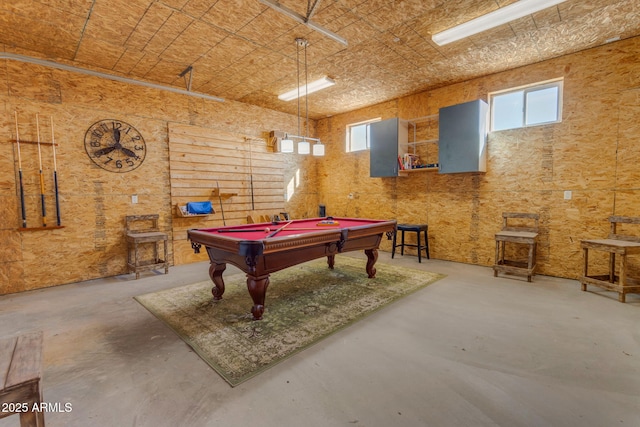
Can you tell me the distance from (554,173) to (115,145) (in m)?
6.71

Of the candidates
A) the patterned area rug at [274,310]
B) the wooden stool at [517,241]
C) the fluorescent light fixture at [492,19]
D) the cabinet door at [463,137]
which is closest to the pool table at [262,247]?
the patterned area rug at [274,310]

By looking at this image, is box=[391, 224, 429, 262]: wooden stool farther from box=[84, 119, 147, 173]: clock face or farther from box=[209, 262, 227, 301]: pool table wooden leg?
box=[84, 119, 147, 173]: clock face

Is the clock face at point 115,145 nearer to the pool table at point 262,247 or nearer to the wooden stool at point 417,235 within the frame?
the pool table at point 262,247

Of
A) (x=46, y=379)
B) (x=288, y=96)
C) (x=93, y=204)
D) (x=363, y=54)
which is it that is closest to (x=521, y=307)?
(x=363, y=54)

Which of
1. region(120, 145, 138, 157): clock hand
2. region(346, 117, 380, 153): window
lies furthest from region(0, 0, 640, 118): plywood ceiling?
region(346, 117, 380, 153): window

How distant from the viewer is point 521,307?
10.3ft

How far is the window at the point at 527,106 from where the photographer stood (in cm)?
428

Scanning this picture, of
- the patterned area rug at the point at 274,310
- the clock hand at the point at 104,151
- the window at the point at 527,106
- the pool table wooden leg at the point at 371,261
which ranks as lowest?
the patterned area rug at the point at 274,310

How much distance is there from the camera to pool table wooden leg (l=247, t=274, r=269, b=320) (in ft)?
9.04

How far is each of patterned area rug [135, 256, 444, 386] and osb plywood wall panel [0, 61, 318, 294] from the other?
162 centimetres

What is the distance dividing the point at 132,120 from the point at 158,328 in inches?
141

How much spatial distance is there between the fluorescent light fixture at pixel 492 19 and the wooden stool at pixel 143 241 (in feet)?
15.7

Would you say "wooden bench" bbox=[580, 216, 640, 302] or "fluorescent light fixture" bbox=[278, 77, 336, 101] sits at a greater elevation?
"fluorescent light fixture" bbox=[278, 77, 336, 101]

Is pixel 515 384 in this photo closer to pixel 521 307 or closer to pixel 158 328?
pixel 521 307
